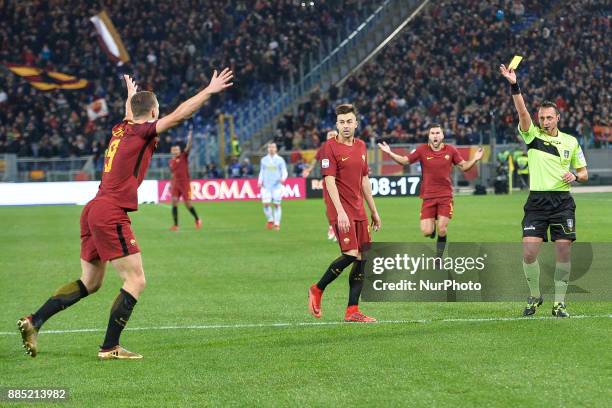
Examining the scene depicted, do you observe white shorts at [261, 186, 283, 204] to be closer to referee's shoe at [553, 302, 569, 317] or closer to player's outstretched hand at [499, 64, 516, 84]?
referee's shoe at [553, 302, 569, 317]

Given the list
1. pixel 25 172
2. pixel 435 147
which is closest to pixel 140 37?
pixel 25 172

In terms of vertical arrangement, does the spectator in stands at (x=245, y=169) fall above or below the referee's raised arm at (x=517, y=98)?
below

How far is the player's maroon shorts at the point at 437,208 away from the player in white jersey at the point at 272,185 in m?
10.2

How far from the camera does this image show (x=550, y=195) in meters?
10.8

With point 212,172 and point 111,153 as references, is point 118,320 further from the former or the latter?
point 212,172

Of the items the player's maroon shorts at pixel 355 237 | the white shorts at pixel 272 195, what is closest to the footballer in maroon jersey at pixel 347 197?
the player's maroon shorts at pixel 355 237

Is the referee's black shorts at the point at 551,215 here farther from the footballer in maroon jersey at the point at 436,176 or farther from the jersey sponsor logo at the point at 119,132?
the footballer in maroon jersey at the point at 436,176

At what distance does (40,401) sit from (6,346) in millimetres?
2700

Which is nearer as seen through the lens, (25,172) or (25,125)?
(25,172)

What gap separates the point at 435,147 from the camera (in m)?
16.0

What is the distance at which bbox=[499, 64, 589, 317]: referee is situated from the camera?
10.7 m

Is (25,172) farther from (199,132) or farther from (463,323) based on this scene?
(463,323)

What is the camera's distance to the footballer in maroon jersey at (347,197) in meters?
10.7

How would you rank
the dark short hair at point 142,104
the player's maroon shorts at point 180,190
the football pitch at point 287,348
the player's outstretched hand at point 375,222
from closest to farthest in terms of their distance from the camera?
the football pitch at point 287,348, the dark short hair at point 142,104, the player's outstretched hand at point 375,222, the player's maroon shorts at point 180,190
